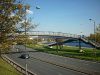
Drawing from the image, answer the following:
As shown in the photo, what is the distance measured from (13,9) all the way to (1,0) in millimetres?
1895

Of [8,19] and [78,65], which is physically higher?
[8,19]

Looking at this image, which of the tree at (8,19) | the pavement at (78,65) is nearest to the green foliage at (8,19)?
the tree at (8,19)

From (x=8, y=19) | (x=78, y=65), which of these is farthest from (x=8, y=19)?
(x=78, y=65)

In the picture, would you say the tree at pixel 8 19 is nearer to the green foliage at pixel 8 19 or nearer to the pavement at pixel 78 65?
the green foliage at pixel 8 19

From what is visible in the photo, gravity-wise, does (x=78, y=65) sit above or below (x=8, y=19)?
below

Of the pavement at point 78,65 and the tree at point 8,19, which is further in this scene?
the pavement at point 78,65

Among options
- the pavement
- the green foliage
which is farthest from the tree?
the pavement

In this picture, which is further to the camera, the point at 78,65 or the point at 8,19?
the point at 78,65

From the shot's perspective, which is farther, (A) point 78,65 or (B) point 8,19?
(A) point 78,65

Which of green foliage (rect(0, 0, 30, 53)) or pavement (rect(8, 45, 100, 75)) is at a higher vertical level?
green foliage (rect(0, 0, 30, 53))

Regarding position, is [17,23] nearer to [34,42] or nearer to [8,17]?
[8,17]

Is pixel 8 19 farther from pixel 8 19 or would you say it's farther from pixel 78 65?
pixel 78 65

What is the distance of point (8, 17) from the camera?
80.1ft

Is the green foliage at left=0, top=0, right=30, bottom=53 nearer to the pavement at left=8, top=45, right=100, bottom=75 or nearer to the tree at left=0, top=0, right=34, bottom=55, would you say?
the tree at left=0, top=0, right=34, bottom=55
